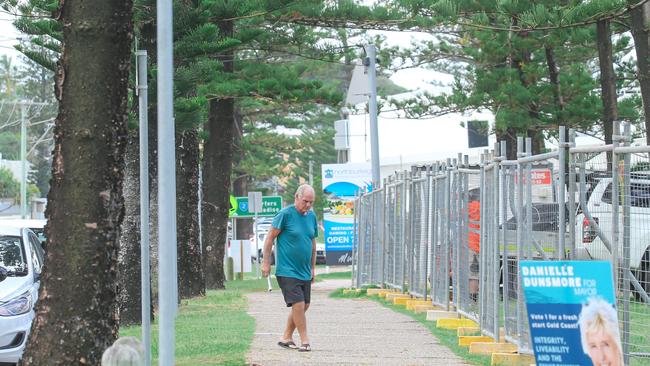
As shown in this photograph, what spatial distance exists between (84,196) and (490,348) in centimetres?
500

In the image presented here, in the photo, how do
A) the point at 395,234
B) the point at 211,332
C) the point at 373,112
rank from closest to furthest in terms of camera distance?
the point at 211,332 → the point at 395,234 → the point at 373,112

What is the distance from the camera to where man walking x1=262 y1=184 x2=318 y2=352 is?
12.4 metres

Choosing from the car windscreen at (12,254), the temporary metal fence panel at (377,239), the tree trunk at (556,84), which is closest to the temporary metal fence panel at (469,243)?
the car windscreen at (12,254)

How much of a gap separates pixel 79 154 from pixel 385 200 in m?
14.0

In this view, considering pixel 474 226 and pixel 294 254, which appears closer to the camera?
pixel 294 254

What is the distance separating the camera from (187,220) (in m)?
22.1

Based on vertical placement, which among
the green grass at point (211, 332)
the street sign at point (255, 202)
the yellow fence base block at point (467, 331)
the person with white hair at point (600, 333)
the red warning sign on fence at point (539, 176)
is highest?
the street sign at point (255, 202)

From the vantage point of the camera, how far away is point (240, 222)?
55.6m

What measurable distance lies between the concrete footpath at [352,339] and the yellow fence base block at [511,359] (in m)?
0.46

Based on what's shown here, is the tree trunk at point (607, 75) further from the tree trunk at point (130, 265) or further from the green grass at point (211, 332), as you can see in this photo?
the tree trunk at point (130, 265)

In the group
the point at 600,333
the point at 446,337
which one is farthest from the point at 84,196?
the point at 446,337

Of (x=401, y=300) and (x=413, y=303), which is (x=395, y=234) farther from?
(x=413, y=303)

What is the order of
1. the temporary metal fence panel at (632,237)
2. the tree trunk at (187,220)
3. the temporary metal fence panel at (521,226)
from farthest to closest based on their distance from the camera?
1. the tree trunk at (187,220)
2. the temporary metal fence panel at (521,226)
3. the temporary metal fence panel at (632,237)

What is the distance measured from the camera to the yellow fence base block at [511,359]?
425 inches
